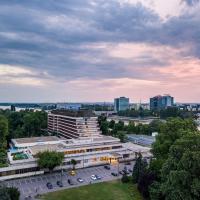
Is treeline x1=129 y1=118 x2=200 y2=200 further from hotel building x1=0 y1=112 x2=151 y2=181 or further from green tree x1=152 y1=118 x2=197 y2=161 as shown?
hotel building x1=0 y1=112 x2=151 y2=181

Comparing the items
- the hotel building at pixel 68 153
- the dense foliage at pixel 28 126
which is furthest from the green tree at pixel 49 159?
the dense foliage at pixel 28 126

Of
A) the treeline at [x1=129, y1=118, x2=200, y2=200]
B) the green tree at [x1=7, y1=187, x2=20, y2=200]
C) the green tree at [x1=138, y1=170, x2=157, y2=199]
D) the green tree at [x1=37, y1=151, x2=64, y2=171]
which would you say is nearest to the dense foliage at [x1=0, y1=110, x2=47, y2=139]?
the green tree at [x1=37, y1=151, x2=64, y2=171]

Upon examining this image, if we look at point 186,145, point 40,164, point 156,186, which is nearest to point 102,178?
point 40,164

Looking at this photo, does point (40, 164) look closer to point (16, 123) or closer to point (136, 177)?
point (136, 177)

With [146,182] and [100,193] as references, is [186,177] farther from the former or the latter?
[100,193]

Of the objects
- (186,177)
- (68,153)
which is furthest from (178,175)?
(68,153)

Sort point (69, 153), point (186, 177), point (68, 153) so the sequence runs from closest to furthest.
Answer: point (186, 177), point (68, 153), point (69, 153)
